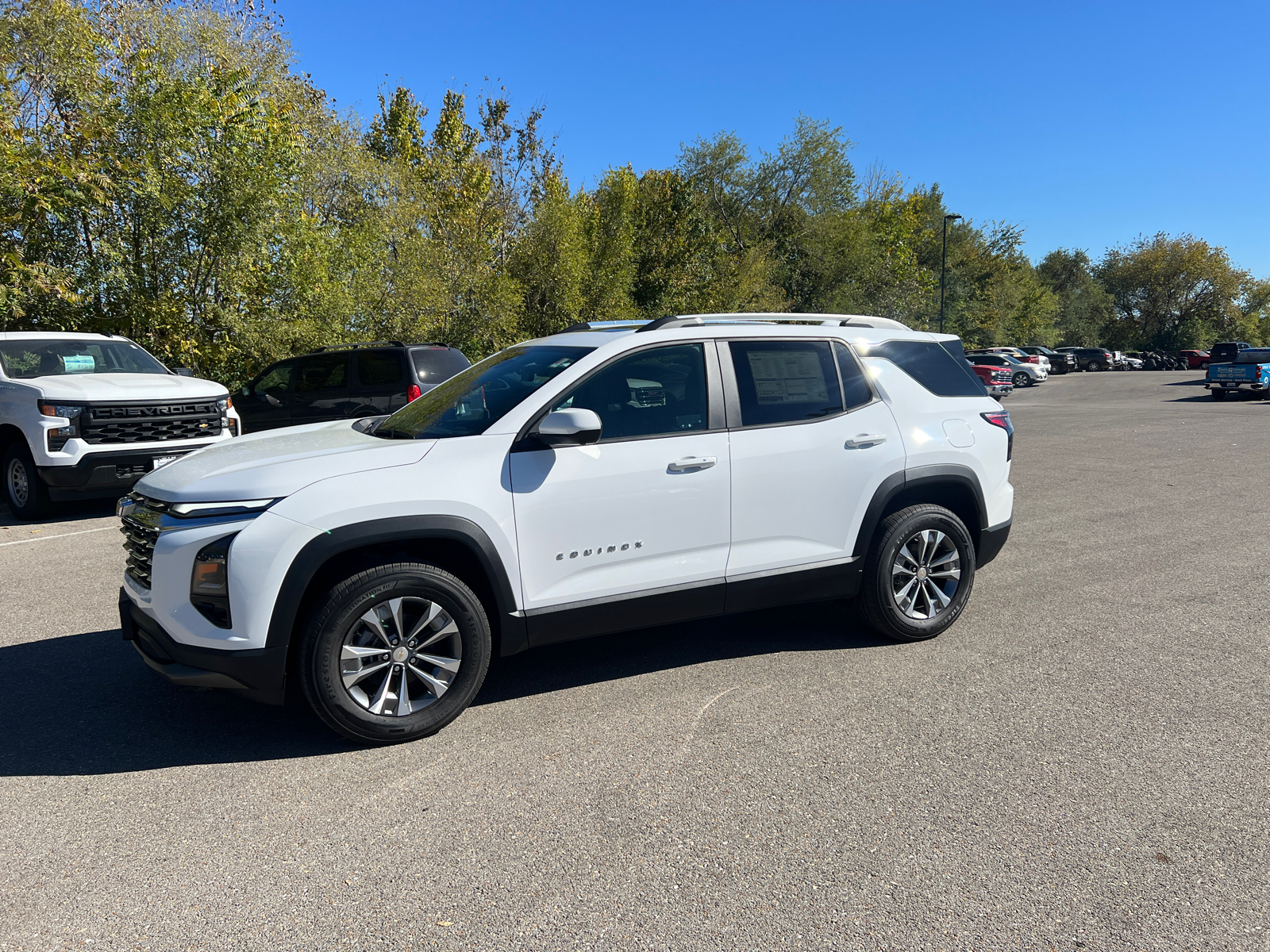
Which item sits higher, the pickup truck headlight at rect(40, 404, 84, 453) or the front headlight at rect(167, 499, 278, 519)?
the pickup truck headlight at rect(40, 404, 84, 453)

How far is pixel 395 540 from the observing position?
147 inches

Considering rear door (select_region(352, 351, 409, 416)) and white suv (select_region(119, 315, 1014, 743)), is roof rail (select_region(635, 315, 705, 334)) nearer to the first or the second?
white suv (select_region(119, 315, 1014, 743))

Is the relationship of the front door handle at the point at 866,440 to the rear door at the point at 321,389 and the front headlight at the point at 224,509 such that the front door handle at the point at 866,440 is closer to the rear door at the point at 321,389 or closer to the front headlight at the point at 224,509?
the front headlight at the point at 224,509

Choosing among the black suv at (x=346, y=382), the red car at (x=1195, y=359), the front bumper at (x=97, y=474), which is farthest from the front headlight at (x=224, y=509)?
the red car at (x=1195, y=359)

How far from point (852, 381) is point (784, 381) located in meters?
0.46

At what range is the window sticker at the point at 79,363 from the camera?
33.1 ft

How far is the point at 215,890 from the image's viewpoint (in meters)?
2.79

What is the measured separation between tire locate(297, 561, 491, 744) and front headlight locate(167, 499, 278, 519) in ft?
1.46

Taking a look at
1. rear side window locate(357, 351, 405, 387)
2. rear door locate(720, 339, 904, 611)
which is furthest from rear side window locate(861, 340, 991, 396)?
rear side window locate(357, 351, 405, 387)

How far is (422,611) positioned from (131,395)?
6.91m

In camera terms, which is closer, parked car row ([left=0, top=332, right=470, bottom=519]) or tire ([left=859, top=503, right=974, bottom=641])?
tire ([left=859, top=503, right=974, bottom=641])

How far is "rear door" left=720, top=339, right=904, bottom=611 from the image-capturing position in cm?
445

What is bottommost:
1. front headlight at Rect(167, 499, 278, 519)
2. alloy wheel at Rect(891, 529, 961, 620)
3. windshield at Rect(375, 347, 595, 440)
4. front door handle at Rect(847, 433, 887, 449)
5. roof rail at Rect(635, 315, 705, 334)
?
alloy wheel at Rect(891, 529, 961, 620)

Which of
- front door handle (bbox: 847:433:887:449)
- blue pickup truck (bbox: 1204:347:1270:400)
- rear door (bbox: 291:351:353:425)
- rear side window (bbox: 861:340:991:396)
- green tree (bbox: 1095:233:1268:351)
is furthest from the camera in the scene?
green tree (bbox: 1095:233:1268:351)
